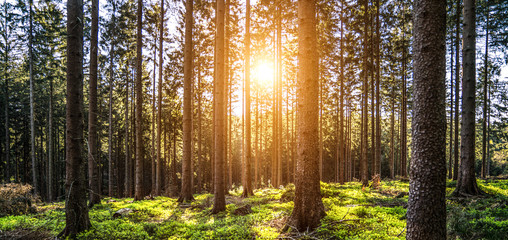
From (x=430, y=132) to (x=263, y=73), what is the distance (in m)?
20.0

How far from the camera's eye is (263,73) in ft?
74.1

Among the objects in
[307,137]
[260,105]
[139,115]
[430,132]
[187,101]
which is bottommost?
[307,137]

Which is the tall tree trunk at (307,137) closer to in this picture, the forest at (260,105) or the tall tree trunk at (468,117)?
the forest at (260,105)

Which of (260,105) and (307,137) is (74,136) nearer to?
(307,137)

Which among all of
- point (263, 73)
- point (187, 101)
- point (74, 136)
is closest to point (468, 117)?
point (187, 101)

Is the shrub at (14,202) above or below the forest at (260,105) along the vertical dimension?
below

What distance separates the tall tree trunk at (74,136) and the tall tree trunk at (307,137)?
17.5 ft

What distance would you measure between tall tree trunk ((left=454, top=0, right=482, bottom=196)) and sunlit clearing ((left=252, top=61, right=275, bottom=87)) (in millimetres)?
12966

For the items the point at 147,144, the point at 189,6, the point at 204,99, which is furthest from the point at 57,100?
the point at 189,6

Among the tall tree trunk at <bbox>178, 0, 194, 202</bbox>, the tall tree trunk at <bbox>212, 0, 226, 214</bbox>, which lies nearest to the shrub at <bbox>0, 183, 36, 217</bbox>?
the tall tree trunk at <bbox>178, 0, 194, 202</bbox>

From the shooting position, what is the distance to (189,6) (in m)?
12.1

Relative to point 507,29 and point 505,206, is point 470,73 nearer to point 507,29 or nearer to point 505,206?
point 505,206

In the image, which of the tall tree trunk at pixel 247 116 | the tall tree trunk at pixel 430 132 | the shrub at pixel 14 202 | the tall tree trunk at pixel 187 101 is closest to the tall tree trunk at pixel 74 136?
the tall tree trunk at pixel 187 101

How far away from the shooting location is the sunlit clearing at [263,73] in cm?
2098
